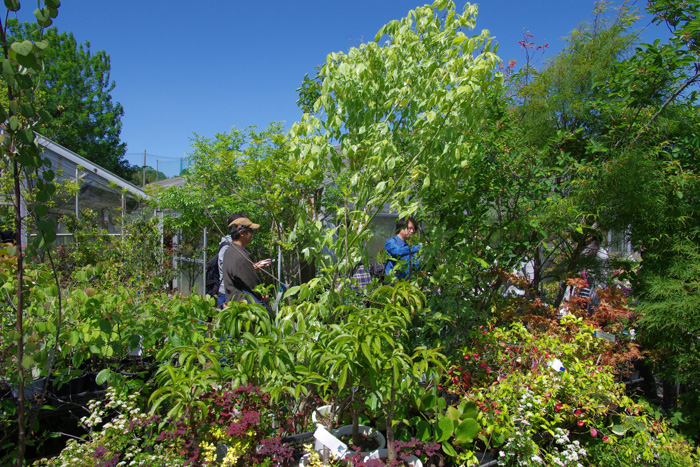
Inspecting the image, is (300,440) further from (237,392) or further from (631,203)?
(631,203)

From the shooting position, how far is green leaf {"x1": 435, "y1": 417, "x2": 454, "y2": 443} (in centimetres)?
207

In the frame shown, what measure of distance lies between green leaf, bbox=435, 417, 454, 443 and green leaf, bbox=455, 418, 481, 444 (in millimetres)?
39

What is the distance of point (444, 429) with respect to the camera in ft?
6.84

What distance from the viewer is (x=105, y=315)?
6.95ft

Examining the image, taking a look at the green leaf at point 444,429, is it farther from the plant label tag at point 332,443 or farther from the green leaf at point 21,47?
the green leaf at point 21,47

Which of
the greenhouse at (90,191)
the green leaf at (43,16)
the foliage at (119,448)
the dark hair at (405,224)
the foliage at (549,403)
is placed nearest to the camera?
the green leaf at (43,16)

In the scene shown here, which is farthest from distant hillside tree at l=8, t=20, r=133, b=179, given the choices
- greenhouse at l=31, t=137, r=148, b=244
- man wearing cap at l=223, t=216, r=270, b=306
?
man wearing cap at l=223, t=216, r=270, b=306

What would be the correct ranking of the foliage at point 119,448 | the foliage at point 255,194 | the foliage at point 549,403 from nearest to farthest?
the foliage at point 119,448, the foliage at point 549,403, the foliage at point 255,194

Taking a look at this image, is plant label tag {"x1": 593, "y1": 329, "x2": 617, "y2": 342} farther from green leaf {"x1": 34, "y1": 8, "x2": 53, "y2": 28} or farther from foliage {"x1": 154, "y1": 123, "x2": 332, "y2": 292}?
green leaf {"x1": 34, "y1": 8, "x2": 53, "y2": 28}

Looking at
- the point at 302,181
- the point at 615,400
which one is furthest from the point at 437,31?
the point at 615,400

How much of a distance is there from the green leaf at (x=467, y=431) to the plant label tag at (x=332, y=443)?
562 mm

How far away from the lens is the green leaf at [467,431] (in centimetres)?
206

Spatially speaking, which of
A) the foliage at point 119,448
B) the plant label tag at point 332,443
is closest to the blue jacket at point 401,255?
the plant label tag at point 332,443

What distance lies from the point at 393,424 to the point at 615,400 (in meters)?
1.33
